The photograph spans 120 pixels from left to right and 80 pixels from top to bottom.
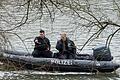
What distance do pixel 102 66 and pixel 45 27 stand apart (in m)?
7.87

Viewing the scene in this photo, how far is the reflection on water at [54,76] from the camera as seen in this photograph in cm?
1287

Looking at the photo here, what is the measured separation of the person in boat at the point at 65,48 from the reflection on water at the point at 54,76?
0.59 m

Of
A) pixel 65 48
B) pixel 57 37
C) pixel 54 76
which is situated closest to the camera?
pixel 65 48

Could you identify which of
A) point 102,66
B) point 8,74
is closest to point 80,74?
point 102,66

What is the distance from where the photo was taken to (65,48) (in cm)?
1334

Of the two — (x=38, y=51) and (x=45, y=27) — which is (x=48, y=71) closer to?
(x=38, y=51)

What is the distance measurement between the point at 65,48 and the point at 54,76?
0.93m

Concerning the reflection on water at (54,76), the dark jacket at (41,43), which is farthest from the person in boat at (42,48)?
the reflection on water at (54,76)

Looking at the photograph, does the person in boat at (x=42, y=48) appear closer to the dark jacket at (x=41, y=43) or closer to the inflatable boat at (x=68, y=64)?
the dark jacket at (x=41, y=43)

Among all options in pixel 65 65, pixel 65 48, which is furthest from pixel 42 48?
pixel 65 65

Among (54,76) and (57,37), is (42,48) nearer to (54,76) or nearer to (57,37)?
(54,76)

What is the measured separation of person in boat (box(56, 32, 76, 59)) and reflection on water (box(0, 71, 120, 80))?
59 centimetres

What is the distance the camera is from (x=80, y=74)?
1370cm

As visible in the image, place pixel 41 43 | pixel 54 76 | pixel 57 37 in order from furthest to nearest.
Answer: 1. pixel 57 37
2. pixel 41 43
3. pixel 54 76
